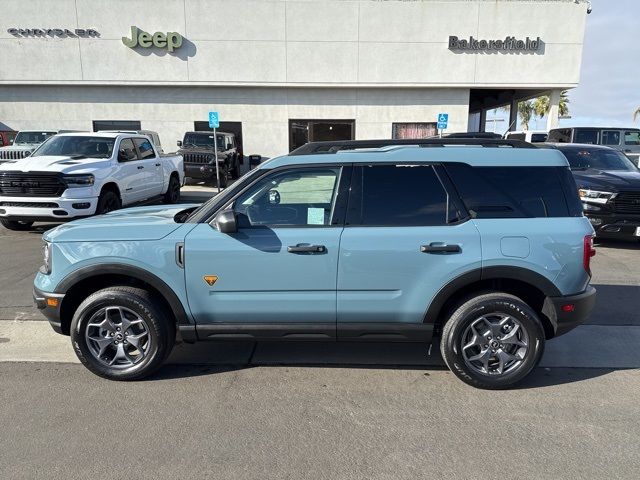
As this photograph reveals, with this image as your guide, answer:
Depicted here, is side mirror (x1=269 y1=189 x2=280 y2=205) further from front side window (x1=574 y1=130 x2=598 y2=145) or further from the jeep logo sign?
the jeep logo sign

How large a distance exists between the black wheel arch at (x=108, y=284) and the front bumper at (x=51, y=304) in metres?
0.03

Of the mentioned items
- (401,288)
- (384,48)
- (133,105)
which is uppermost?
(384,48)

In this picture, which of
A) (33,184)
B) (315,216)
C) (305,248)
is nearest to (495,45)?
(33,184)

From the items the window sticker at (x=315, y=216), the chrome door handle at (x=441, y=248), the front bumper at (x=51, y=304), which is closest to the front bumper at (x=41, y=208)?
the front bumper at (x=51, y=304)

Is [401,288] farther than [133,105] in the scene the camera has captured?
No

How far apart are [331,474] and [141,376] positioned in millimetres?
1793

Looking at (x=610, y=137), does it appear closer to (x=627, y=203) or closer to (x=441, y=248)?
(x=627, y=203)

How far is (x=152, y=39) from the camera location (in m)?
19.3

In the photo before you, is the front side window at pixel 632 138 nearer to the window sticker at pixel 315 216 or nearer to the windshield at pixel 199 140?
the windshield at pixel 199 140

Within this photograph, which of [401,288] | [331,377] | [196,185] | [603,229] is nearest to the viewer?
[401,288]

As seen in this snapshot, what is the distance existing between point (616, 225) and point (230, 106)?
16462 mm

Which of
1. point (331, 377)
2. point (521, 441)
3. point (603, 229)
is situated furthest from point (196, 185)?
point (521, 441)

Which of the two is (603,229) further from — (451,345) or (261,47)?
(261,47)

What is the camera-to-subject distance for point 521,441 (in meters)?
2.91
